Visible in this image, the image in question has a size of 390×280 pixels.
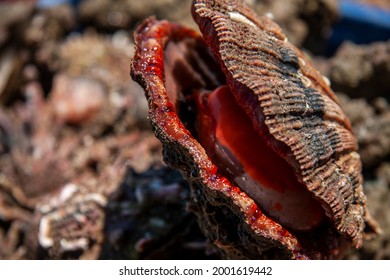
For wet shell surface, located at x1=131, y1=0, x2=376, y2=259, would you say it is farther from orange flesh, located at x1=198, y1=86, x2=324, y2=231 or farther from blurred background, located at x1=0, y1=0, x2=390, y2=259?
blurred background, located at x1=0, y1=0, x2=390, y2=259

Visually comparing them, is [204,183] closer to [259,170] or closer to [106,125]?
[259,170]

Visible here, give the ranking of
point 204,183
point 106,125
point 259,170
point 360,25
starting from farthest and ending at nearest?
point 360,25
point 106,125
point 259,170
point 204,183

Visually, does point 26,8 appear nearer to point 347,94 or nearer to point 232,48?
point 347,94

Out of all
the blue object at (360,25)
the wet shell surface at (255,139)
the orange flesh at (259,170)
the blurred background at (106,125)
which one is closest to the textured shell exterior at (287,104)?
the wet shell surface at (255,139)

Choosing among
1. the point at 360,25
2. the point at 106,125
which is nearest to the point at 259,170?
the point at 106,125

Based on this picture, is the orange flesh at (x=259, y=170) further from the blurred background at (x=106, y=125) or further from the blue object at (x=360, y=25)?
the blue object at (x=360, y=25)
